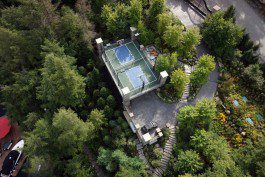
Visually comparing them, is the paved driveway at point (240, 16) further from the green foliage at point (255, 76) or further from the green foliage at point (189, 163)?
the green foliage at point (189, 163)

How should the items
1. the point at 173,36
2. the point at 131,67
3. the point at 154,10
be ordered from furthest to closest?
the point at 154,10, the point at 131,67, the point at 173,36

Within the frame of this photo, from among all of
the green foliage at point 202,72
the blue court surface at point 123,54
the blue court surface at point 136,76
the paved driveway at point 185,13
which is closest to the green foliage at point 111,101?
the blue court surface at point 136,76

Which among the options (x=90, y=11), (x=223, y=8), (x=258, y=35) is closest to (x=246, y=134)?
(x=258, y=35)

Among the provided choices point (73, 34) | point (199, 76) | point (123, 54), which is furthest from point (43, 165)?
point (199, 76)

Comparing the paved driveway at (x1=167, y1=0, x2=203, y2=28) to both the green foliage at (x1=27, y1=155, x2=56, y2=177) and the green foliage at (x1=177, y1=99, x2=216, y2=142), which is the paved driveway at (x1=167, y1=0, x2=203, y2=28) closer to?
the green foliage at (x1=177, y1=99, x2=216, y2=142)

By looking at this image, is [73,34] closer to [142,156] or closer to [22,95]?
[22,95]

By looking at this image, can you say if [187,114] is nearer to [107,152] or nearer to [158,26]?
[107,152]
